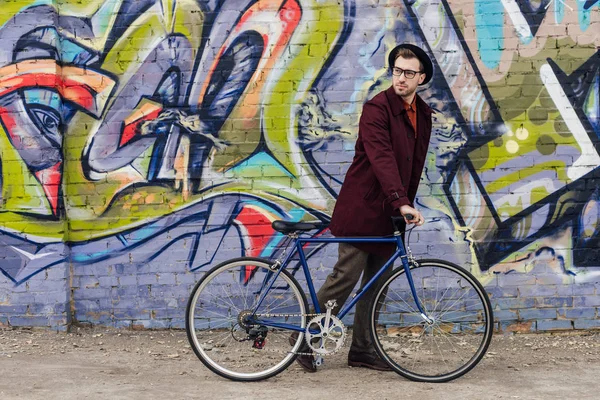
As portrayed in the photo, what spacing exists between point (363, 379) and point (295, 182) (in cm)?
160

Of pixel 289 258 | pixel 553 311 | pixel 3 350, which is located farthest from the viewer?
pixel 553 311

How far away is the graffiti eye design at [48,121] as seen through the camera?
5965mm

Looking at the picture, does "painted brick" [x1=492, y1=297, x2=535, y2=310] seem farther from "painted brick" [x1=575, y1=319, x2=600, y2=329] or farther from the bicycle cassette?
the bicycle cassette

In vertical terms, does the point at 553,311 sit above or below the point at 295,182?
below

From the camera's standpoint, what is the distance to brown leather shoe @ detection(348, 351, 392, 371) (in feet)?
17.3

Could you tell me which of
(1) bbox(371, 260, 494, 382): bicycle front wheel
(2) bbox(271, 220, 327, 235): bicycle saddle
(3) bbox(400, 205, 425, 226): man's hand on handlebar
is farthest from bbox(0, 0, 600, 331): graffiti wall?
(3) bbox(400, 205, 425, 226): man's hand on handlebar

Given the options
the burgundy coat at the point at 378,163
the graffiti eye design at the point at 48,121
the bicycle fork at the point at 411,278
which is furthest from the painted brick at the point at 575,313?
the graffiti eye design at the point at 48,121

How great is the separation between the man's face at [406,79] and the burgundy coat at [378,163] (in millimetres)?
46

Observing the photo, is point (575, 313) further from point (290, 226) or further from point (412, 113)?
point (290, 226)

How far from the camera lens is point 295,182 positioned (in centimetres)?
607

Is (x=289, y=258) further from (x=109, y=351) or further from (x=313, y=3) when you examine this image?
(x=313, y=3)

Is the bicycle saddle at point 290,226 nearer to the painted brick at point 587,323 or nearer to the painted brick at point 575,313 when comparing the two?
the painted brick at point 575,313

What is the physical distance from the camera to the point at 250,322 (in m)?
5.01

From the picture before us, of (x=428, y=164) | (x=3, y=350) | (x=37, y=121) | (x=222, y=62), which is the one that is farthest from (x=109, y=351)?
(x=428, y=164)
